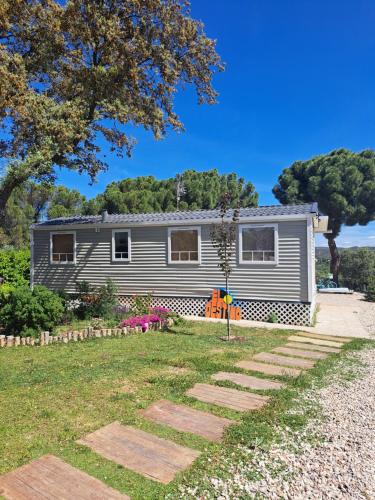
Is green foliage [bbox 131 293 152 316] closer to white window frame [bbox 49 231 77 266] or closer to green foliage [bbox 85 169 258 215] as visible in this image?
white window frame [bbox 49 231 77 266]

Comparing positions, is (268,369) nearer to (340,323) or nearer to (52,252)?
(340,323)

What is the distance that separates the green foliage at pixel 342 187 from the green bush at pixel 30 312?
21.7 m

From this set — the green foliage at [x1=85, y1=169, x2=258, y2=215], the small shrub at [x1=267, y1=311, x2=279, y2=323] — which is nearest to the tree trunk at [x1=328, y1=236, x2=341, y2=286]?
the green foliage at [x1=85, y1=169, x2=258, y2=215]

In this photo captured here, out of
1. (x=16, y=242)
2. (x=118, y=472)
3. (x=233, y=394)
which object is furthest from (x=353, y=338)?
(x=16, y=242)

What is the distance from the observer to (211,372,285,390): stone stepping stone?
15.1 feet

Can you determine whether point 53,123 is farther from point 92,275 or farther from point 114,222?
point 92,275

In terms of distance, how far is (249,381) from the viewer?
15.8 feet

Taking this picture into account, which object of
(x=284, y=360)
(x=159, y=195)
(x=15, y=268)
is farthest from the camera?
(x=159, y=195)

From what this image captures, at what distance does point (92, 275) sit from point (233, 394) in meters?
9.78

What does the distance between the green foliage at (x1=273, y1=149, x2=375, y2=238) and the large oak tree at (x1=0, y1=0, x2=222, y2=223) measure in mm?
15423

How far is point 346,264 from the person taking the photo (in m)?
30.6

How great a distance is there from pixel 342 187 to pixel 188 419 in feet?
79.5

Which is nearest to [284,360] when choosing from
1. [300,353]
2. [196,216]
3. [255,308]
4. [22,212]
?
[300,353]

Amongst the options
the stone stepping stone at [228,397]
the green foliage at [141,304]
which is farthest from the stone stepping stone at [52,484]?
the green foliage at [141,304]
